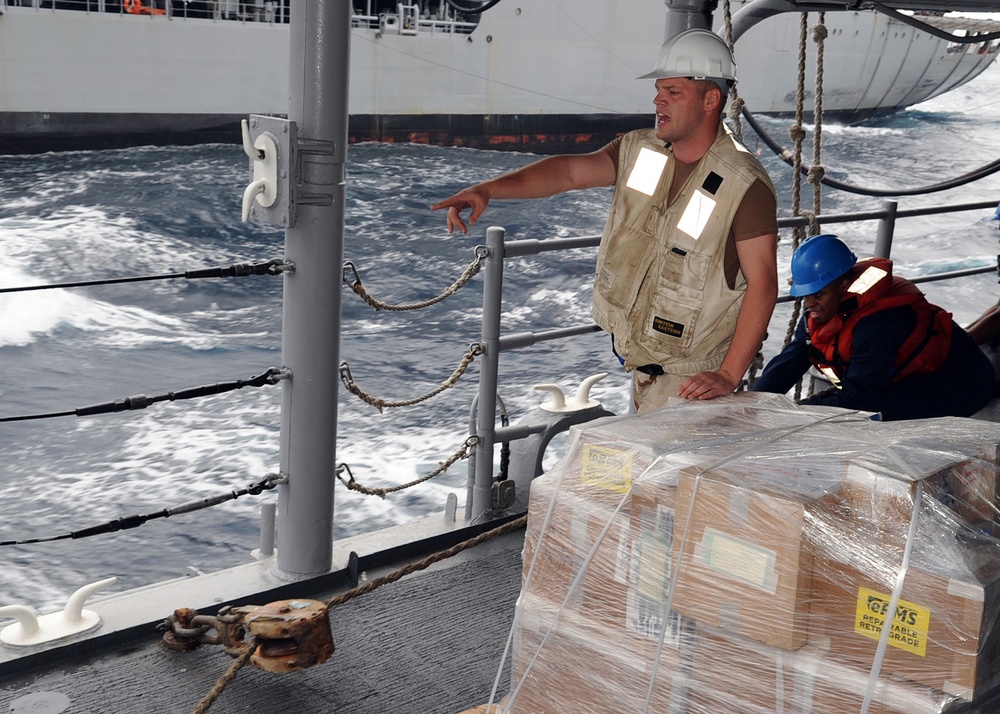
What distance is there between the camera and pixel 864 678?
1828 mm

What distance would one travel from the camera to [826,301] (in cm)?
362

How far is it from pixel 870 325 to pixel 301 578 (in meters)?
2.13

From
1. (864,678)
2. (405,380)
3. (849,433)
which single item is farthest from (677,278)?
(405,380)

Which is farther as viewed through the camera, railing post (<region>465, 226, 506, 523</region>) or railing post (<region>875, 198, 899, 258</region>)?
railing post (<region>875, 198, 899, 258</region>)

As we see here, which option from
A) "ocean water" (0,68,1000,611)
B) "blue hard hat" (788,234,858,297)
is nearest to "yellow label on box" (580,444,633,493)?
"blue hard hat" (788,234,858,297)

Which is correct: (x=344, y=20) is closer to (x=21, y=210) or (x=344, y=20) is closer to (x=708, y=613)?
(x=708, y=613)

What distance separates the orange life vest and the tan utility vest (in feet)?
2.73

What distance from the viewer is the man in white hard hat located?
2.82m

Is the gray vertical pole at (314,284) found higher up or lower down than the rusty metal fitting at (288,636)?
higher up

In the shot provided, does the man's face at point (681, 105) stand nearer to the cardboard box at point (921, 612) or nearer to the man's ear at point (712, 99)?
the man's ear at point (712, 99)

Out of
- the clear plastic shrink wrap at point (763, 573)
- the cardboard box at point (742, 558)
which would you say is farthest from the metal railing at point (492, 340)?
the cardboard box at point (742, 558)

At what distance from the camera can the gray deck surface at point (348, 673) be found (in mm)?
2570

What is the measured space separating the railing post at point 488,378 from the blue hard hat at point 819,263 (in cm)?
109

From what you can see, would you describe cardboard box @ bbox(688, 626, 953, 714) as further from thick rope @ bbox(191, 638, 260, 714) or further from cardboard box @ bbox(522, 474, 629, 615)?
thick rope @ bbox(191, 638, 260, 714)
